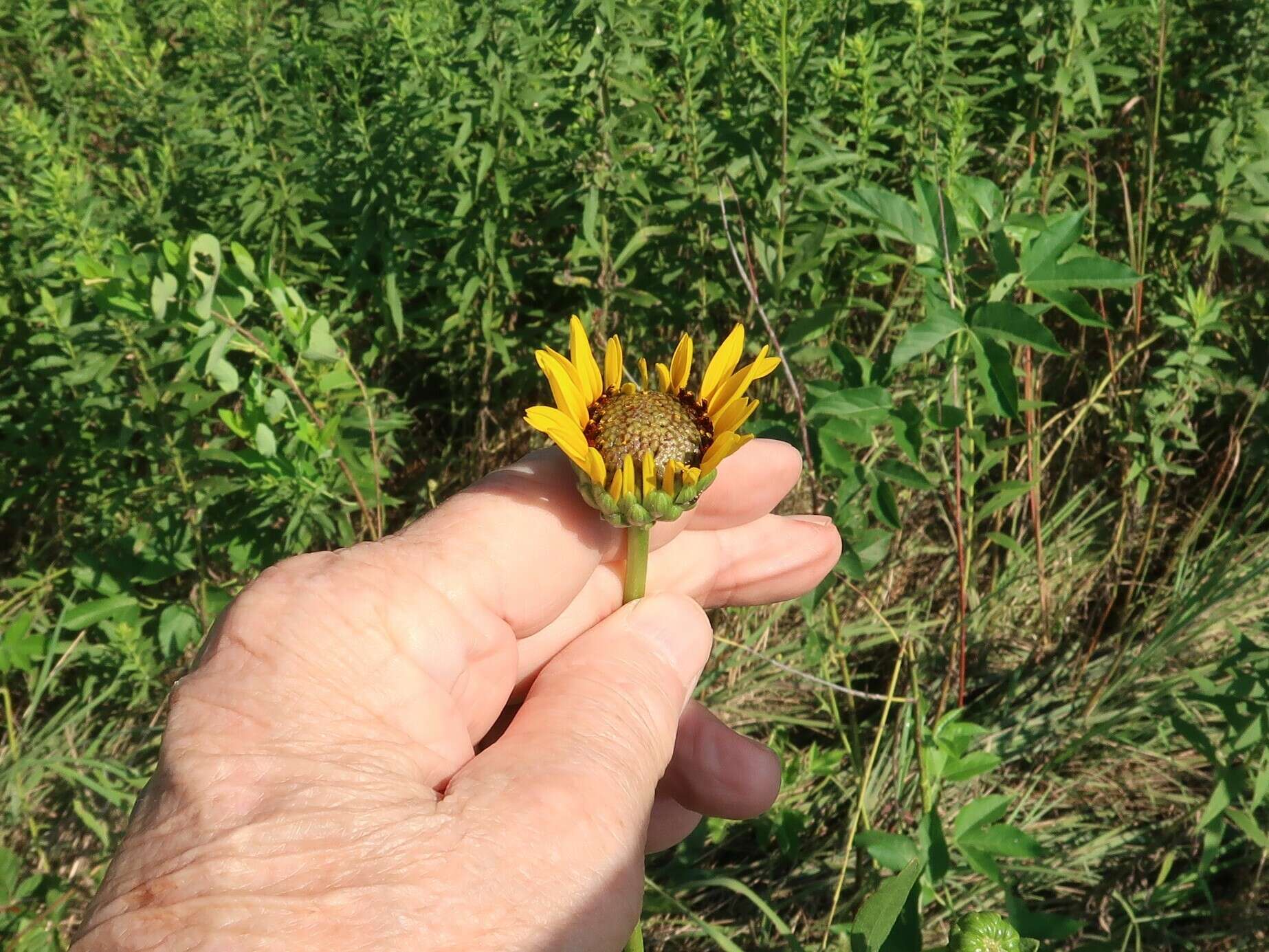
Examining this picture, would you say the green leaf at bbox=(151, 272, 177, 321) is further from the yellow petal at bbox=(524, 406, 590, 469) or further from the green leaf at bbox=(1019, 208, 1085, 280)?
the green leaf at bbox=(1019, 208, 1085, 280)

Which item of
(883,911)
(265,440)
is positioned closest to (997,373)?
(883,911)

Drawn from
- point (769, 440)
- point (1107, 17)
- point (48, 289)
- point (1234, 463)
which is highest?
point (1107, 17)

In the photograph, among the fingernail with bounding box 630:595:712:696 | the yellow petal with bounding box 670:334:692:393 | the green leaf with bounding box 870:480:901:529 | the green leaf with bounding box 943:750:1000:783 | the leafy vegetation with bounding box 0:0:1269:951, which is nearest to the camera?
the yellow petal with bounding box 670:334:692:393

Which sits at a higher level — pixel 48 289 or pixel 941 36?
pixel 941 36

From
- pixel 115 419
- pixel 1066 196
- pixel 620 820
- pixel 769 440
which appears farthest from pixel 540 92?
pixel 620 820

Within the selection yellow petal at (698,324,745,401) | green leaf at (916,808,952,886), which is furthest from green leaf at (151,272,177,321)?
green leaf at (916,808,952,886)

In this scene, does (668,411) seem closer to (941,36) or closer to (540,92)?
(540,92)

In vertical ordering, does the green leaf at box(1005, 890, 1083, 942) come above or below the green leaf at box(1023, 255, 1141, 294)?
below
